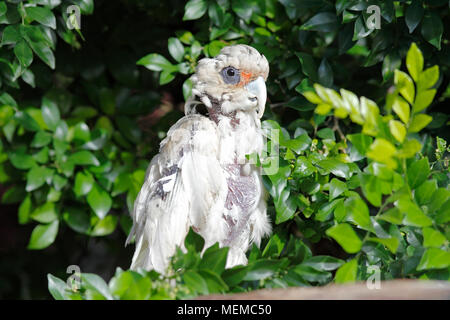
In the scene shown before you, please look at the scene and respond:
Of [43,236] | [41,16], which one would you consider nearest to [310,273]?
[41,16]

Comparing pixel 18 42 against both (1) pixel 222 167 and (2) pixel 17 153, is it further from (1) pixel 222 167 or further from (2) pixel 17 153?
(1) pixel 222 167

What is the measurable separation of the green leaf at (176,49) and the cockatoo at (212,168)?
0.43 meters

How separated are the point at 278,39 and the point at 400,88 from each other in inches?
33.6

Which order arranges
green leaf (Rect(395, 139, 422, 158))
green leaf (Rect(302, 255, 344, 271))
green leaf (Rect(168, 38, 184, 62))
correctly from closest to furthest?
green leaf (Rect(395, 139, 422, 158)), green leaf (Rect(302, 255, 344, 271)), green leaf (Rect(168, 38, 184, 62))

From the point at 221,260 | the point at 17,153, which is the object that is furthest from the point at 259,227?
the point at 17,153

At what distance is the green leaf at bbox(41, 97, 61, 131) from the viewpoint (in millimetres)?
1925

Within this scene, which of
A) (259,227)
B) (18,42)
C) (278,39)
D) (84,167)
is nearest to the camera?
(259,227)

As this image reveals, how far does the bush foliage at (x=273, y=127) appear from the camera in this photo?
1033mm

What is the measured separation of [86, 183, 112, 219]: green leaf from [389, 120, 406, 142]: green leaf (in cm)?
123

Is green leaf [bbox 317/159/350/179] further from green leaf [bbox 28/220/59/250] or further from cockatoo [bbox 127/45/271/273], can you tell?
green leaf [bbox 28/220/59/250]

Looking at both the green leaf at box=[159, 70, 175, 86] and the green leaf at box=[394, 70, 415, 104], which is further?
the green leaf at box=[159, 70, 175, 86]

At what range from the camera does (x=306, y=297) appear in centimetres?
105

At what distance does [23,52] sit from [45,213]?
705 mm

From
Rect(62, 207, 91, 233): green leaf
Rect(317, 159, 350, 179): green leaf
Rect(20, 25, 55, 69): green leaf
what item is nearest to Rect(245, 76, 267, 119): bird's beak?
Rect(317, 159, 350, 179): green leaf
